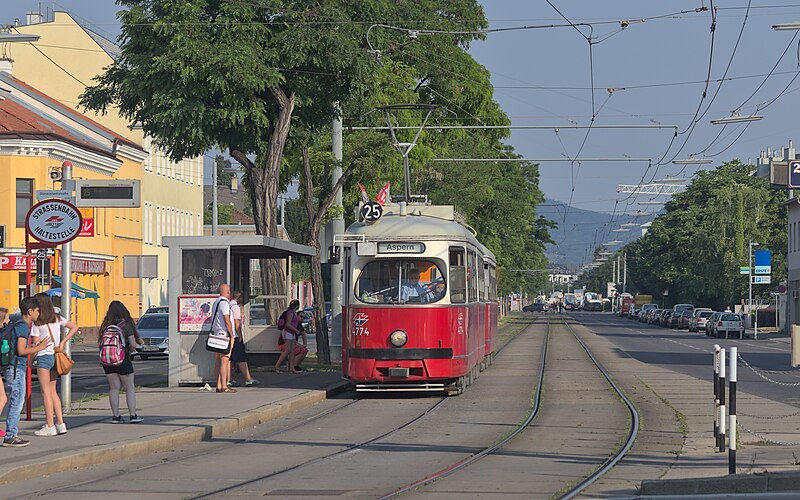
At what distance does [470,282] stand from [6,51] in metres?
46.6

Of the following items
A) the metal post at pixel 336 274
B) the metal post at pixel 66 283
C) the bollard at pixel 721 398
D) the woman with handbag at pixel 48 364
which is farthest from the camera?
the metal post at pixel 336 274

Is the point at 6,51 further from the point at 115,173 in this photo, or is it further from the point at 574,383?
the point at 574,383

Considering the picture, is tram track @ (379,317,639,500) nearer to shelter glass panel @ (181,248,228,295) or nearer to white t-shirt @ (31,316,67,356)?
white t-shirt @ (31,316,67,356)

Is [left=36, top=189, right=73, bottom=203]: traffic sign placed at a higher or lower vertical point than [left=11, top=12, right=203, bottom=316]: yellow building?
lower

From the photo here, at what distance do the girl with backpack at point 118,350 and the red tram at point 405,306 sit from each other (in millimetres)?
6301

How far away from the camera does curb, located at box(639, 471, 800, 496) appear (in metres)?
10.9

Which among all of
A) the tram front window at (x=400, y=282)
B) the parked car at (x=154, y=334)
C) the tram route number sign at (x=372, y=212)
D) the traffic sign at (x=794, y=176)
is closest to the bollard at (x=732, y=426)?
the traffic sign at (x=794, y=176)

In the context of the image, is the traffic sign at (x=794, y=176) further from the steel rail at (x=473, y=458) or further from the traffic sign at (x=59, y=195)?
the traffic sign at (x=59, y=195)

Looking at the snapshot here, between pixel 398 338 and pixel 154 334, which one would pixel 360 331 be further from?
pixel 154 334

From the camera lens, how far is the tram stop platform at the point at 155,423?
13.4 meters

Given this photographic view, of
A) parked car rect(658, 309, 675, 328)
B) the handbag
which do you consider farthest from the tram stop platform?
parked car rect(658, 309, 675, 328)

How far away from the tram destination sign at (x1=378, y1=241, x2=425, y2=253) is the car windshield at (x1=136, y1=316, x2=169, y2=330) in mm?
20822

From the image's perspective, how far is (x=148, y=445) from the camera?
14.9m

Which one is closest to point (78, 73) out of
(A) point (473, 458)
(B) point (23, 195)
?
(B) point (23, 195)
